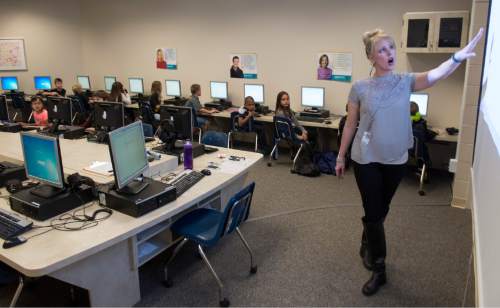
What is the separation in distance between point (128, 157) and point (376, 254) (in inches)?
67.4

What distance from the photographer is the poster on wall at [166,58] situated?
7645 millimetres

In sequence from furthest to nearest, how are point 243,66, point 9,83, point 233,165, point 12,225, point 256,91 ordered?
point 9,83 < point 243,66 < point 256,91 < point 233,165 < point 12,225

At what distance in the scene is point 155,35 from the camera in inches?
308

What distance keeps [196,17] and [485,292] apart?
6.61m

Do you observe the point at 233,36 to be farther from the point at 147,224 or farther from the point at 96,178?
the point at 147,224

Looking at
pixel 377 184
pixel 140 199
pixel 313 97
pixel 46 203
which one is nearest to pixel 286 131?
pixel 313 97

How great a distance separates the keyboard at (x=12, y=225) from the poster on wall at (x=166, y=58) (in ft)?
19.0

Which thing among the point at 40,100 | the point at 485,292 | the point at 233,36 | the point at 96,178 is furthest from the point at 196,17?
the point at 485,292

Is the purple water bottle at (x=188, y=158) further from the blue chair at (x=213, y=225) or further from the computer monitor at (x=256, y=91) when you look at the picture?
the computer monitor at (x=256, y=91)

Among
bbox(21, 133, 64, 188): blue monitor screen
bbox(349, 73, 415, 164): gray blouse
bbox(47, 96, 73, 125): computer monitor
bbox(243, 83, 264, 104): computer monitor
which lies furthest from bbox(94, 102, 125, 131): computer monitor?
bbox(243, 83, 264, 104): computer monitor

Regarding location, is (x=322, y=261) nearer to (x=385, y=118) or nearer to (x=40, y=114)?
(x=385, y=118)

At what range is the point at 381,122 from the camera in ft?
7.59

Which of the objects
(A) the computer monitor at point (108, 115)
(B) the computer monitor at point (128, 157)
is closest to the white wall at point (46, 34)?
(A) the computer monitor at point (108, 115)

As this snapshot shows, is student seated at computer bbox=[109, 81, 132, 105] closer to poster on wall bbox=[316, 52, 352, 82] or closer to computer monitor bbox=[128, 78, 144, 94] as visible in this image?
computer monitor bbox=[128, 78, 144, 94]
